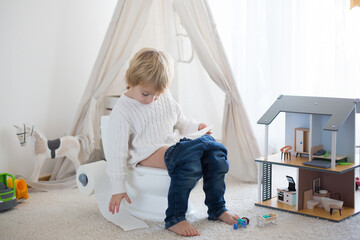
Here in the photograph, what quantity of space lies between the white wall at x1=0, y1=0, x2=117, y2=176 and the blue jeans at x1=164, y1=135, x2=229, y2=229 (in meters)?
1.30

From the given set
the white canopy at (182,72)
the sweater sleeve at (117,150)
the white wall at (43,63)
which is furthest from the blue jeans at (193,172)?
the white wall at (43,63)

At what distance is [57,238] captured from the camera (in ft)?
6.25

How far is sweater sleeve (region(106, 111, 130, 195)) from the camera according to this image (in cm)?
200

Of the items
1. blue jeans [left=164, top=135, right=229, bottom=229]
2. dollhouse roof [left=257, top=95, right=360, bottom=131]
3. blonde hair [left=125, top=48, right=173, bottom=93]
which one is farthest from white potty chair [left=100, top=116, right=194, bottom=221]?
dollhouse roof [left=257, top=95, right=360, bottom=131]

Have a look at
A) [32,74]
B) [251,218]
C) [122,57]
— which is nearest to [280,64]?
[122,57]

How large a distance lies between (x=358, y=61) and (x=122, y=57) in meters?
1.66

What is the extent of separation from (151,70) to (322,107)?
3.01ft

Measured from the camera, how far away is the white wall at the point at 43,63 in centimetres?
271

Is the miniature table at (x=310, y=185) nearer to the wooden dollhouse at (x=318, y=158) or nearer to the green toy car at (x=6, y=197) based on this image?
the wooden dollhouse at (x=318, y=158)

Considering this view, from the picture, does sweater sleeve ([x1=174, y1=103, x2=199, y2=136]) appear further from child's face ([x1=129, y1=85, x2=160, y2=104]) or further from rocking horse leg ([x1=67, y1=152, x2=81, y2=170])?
rocking horse leg ([x1=67, y1=152, x2=81, y2=170])

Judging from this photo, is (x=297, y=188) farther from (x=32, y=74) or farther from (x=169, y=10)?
(x=32, y=74)

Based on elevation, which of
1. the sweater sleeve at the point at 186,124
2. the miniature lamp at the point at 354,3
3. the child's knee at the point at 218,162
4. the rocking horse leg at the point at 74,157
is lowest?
the rocking horse leg at the point at 74,157

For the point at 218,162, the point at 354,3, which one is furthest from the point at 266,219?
the point at 354,3

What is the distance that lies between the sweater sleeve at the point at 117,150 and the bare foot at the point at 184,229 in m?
0.30
